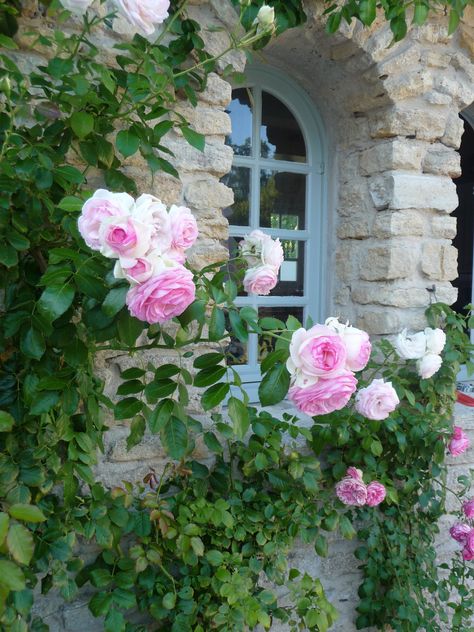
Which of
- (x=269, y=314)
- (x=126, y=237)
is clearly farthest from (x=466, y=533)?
(x=126, y=237)

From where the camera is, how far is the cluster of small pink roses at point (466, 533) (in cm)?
232

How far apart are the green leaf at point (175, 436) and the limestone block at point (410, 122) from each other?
166cm

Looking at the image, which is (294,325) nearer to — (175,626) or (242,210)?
(175,626)

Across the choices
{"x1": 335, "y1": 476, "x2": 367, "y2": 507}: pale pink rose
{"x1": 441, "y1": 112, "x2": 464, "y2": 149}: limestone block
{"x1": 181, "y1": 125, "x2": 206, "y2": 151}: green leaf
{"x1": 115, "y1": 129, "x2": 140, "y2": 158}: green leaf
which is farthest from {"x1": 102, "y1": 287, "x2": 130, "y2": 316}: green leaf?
{"x1": 441, "y1": 112, "x2": 464, "y2": 149}: limestone block

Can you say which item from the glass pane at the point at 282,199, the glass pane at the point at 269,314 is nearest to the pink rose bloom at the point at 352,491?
the glass pane at the point at 269,314

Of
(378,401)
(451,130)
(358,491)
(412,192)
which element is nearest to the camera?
(378,401)

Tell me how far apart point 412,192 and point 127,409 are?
1620 millimetres

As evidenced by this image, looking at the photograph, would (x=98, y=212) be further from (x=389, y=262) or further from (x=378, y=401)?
(x=389, y=262)

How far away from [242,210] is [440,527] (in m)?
1.75

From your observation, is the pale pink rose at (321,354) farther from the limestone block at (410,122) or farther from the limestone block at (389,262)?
the limestone block at (410,122)

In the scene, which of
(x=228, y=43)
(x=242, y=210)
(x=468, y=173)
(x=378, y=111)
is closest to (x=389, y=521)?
(x=242, y=210)

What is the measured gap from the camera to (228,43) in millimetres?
2064

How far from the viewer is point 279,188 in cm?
276

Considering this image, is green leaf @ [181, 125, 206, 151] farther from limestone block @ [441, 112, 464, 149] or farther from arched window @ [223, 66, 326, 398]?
limestone block @ [441, 112, 464, 149]
